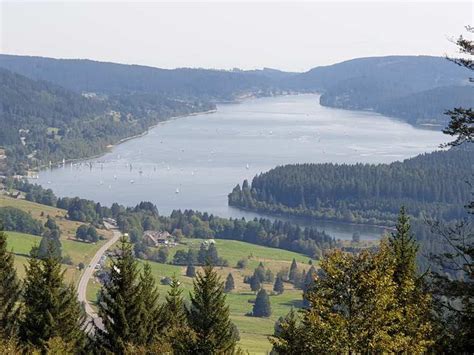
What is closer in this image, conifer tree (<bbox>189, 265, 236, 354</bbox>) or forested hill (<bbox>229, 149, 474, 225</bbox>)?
conifer tree (<bbox>189, 265, 236, 354</bbox>)

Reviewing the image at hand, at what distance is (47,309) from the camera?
10.4m

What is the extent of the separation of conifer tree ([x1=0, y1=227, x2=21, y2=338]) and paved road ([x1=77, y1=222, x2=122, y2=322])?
2090 centimetres

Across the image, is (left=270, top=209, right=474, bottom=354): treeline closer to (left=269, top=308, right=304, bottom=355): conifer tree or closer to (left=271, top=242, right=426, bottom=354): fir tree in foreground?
(left=271, top=242, right=426, bottom=354): fir tree in foreground

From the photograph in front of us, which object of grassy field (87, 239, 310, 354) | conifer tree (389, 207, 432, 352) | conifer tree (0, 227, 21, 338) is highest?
conifer tree (389, 207, 432, 352)

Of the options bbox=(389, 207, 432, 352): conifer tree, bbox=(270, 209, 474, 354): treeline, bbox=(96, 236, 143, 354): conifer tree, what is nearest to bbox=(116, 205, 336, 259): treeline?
bbox=(96, 236, 143, 354): conifer tree

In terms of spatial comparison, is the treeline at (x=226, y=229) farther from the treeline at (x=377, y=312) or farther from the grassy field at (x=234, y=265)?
the treeline at (x=377, y=312)

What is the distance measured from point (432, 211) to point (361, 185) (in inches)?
345

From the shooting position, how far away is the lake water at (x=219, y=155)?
7431cm

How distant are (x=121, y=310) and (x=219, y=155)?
9351 centimetres

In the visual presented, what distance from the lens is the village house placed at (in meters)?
54.7

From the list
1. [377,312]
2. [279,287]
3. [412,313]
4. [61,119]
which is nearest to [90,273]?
[279,287]

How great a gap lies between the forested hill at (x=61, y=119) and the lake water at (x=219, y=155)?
16.1 feet

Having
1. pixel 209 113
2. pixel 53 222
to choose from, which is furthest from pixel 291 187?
pixel 209 113

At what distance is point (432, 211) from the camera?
68625mm
